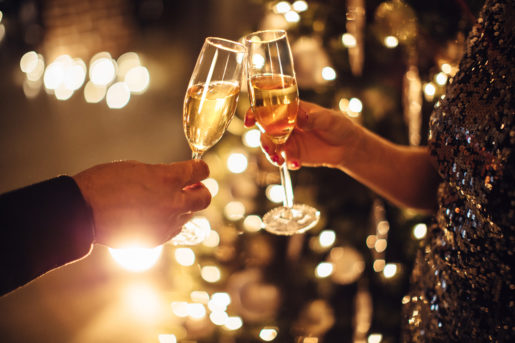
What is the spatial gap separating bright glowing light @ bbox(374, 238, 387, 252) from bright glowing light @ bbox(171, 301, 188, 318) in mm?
1117

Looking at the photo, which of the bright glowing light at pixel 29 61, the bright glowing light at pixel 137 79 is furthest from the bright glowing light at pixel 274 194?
the bright glowing light at pixel 29 61

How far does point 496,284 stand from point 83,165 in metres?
4.36

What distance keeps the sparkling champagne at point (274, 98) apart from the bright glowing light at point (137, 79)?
5.28m

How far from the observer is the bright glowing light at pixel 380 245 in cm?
233

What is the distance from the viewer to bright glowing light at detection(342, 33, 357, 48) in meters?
1.92

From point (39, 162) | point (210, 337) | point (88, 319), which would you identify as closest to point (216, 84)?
point (210, 337)

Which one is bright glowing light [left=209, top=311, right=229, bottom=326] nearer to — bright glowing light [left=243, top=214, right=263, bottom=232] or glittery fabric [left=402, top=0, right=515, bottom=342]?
bright glowing light [left=243, top=214, right=263, bottom=232]

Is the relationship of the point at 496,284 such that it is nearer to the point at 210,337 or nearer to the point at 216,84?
the point at 216,84

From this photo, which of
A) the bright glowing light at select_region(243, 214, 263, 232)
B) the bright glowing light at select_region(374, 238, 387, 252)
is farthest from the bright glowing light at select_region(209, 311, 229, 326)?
the bright glowing light at select_region(374, 238, 387, 252)

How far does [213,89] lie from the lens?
3.91ft

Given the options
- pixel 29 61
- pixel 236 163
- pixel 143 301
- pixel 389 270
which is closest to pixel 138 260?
pixel 143 301

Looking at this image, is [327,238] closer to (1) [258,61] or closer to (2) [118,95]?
(1) [258,61]

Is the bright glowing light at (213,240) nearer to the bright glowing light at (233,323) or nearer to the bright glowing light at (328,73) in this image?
the bright glowing light at (233,323)

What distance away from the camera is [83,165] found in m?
4.59
